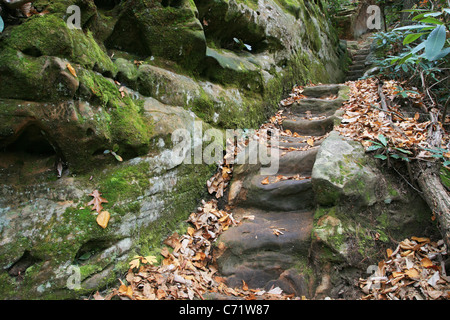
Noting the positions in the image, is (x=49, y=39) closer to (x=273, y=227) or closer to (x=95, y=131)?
(x=95, y=131)

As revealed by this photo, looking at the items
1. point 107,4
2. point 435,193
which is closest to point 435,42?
point 435,193

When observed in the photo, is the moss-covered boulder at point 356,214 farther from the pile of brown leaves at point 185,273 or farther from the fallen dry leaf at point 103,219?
the fallen dry leaf at point 103,219

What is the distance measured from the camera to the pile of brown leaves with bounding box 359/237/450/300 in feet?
7.57

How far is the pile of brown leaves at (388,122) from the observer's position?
329cm

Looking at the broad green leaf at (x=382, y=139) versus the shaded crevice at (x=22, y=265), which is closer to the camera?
the shaded crevice at (x=22, y=265)

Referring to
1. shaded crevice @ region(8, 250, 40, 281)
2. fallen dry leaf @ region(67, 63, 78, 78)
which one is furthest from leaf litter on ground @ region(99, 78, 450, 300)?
fallen dry leaf @ region(67, 63, 78, 78)

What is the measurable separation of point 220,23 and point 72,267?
4438 millimetres

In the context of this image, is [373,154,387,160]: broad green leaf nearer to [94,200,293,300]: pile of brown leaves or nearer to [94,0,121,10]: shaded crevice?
[94,200,293,300]: pile of brown leaves

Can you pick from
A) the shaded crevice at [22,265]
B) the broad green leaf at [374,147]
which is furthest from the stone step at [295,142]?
the shaded crevice at [22,265]

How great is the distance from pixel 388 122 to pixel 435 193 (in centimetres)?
143

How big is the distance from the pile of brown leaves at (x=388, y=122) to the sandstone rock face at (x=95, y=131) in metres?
2.03

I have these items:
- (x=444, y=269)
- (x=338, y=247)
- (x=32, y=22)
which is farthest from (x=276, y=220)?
(x=32, y=22)
